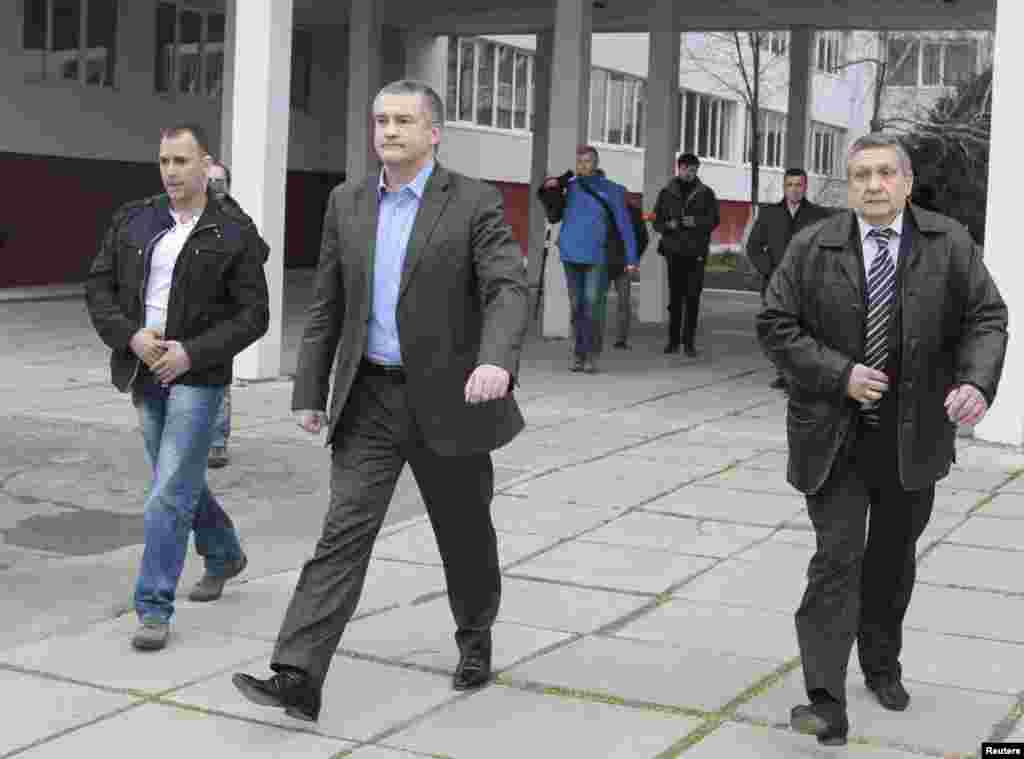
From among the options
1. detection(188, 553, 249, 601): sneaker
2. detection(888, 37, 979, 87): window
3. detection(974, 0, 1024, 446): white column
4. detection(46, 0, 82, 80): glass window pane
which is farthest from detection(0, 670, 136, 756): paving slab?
detection(888, 37, 979, 87): window

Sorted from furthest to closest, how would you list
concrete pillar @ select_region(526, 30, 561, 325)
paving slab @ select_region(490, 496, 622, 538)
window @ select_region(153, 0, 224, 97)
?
window @ select_region(153, 0, 224, 97) < concrete pillar @ select_region(526, 30, 561, 325) < paving slab @ select_region(490, 496, 622, 538)

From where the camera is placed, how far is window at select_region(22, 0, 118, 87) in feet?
74.3

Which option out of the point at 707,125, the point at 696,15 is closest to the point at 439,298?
the point at 696,15

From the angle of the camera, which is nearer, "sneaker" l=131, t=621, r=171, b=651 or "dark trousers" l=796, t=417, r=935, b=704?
"dark trousers" l=796, t=417, r=935, b=704

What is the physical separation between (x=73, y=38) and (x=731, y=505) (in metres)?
17.1

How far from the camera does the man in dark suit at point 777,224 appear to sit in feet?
43.3

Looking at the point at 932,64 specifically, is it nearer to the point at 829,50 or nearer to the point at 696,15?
the point at 829,50

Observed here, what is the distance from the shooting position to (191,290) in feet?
19.9

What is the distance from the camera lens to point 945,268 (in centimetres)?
496

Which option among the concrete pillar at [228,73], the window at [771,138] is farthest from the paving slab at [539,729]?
the window at [771,138]

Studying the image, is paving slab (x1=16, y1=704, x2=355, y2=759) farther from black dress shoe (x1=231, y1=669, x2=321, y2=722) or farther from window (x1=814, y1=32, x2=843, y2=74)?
window (x1=814, y1=32, x2=843, y2=74)

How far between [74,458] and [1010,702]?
6.06 meters

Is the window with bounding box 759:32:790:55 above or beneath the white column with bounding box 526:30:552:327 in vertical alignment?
above

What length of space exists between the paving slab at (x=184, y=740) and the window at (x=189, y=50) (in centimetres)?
2141
